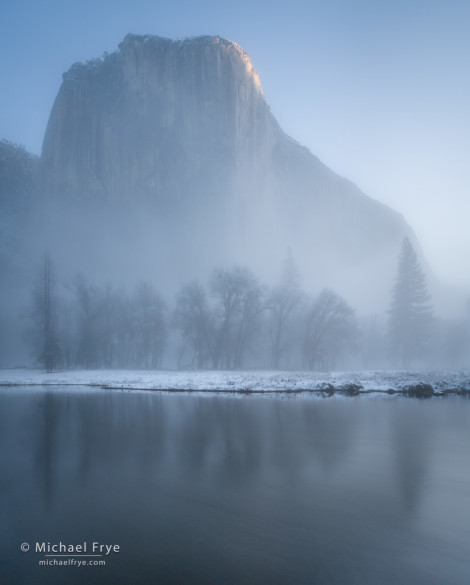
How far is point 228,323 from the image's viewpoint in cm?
5228

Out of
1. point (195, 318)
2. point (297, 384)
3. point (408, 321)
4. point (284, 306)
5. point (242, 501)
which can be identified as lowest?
point (297, 384)

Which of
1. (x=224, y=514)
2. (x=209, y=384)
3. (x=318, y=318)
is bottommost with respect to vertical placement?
(x=209, y=384)

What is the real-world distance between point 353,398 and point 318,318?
25.3 m

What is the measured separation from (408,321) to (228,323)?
2971 centimetres

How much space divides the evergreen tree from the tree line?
0.49 ft

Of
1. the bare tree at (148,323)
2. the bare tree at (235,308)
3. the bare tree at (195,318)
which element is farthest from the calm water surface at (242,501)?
the bare tree at (148,323)

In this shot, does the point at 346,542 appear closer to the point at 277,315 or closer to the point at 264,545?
the point at 264,545

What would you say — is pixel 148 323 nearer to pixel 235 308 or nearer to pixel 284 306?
pixel 235 308

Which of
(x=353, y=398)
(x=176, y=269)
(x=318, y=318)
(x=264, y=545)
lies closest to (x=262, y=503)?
(x=264, y=545)

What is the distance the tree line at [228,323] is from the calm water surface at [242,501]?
115 ft

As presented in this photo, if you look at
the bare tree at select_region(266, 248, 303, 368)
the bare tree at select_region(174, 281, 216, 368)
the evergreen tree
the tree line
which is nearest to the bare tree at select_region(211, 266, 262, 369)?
the tree line

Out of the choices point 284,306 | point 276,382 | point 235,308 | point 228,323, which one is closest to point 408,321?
point 284,306

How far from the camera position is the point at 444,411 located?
63.2ft

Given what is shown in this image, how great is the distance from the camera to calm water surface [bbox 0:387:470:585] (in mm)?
5168
